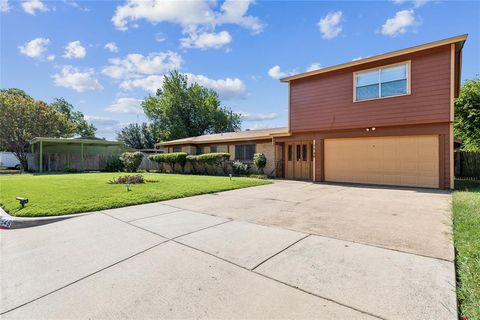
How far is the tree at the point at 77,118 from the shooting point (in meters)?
45.8

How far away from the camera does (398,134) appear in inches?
426

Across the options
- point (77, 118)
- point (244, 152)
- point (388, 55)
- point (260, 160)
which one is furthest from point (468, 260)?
point (77, 118)

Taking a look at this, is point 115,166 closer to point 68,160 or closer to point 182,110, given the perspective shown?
point 68,160

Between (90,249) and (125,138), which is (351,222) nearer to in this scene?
(90,249)

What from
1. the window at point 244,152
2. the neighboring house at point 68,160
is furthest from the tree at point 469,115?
the neighboring house at point 68,160

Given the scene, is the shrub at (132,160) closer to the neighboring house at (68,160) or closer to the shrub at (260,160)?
the neighboring house at (68,160)

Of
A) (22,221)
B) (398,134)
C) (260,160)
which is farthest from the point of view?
(260,160)

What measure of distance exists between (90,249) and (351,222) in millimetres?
4778

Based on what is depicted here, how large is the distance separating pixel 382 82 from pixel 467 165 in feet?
25.6

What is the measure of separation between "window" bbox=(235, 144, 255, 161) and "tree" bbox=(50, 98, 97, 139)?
40.2 m

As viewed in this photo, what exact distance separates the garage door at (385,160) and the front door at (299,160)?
1.35 metres

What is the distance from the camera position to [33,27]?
10.4 m

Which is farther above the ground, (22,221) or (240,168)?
(240,168)

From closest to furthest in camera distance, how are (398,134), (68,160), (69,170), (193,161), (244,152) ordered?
(398,134), (244,152), (193,161), (69,170), (68,160)
